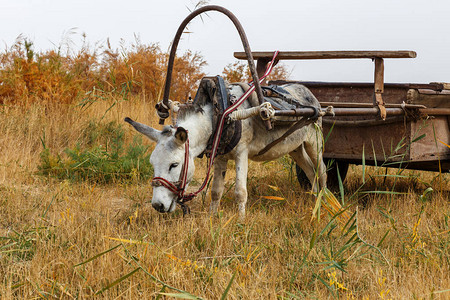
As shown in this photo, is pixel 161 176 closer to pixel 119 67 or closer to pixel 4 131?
pixel 4 131

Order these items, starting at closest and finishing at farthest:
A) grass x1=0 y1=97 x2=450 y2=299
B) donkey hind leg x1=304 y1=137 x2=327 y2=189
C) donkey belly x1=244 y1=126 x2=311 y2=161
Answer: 1. grass x1=0 y1=97 x2=450 y2=299
2. donkey belly x1=244 y1=126 x2=311 y2=161
3. donkey hind leg x1=304 y1=137 x2=327 y2=189

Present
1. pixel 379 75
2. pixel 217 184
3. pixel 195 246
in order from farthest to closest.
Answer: pixel 379 75, pixel 217 184, pixel 195 246

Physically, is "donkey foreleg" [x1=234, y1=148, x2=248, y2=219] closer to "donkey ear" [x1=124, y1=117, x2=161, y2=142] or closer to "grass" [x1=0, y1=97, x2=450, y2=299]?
"grass" [x1=0, y1=97, x2=450, y2=299]

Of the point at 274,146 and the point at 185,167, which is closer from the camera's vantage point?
the point at 185,167

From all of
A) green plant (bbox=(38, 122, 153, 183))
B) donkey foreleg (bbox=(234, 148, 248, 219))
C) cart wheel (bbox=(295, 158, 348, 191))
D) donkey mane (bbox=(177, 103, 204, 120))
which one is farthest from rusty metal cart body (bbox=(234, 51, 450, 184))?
green plant (bbox=(38, 122, 153, 183))

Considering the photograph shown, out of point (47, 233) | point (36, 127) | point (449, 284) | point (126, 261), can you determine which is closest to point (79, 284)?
point (126, 261)

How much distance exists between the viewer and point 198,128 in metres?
4.08

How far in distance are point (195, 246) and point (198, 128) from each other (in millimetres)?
1021

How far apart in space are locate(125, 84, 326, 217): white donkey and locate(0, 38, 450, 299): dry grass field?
293 mm

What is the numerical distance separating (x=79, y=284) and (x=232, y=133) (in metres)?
1.85

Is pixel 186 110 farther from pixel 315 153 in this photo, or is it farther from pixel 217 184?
pixel 315 153

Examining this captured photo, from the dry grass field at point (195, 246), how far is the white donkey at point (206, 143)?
29 centimetres

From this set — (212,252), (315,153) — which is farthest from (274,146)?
(212,252)

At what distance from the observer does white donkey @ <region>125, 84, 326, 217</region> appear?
3.77m
